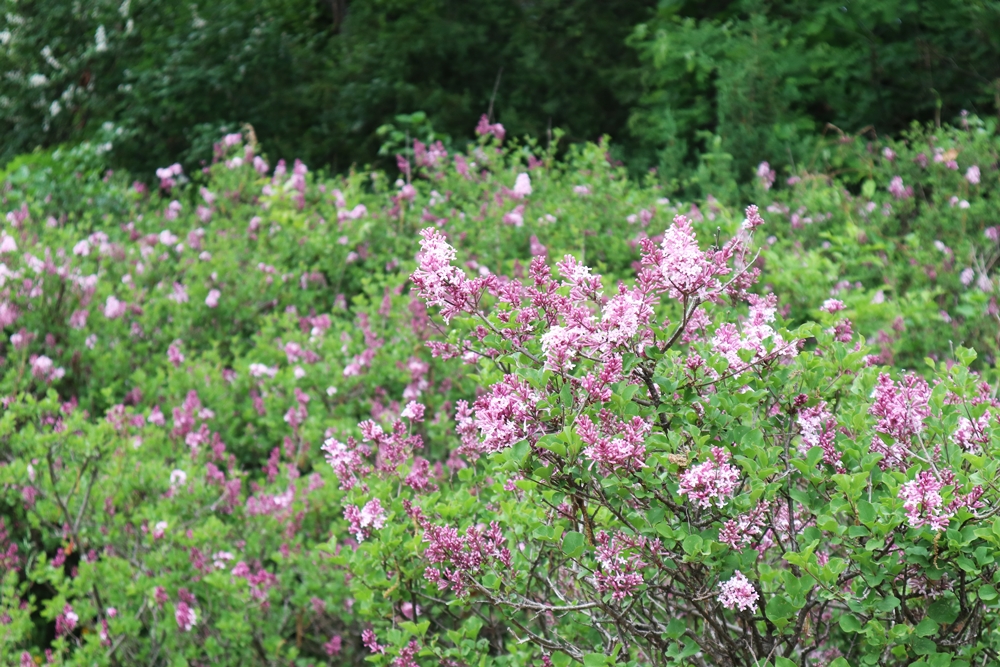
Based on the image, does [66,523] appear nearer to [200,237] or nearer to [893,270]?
[200,237]

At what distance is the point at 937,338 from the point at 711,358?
2387 millimetres

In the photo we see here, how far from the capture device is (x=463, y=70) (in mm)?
9289

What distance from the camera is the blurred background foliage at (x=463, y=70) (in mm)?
8070

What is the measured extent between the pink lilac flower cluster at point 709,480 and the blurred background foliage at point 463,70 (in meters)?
6.39

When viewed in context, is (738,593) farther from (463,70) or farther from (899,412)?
(463,70)

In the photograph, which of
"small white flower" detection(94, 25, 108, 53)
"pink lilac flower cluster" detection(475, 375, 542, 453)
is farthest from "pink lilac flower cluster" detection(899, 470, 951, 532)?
"small white flower" detection(94, 25, 108, 53)

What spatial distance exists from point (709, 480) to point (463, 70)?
26.8ft

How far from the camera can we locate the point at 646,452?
1739mm

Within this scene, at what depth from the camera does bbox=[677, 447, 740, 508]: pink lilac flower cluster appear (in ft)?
5.24

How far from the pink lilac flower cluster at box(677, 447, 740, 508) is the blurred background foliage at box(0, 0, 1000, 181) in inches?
252

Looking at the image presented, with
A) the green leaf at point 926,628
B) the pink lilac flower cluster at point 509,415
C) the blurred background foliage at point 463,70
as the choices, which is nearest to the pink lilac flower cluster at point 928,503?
the green leaf at point 926,628

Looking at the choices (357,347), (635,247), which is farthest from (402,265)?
(635,247)

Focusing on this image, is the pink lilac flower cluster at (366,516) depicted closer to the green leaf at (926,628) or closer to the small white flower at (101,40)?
the green leaf at (926,628)

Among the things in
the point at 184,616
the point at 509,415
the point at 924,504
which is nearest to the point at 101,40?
the point at 184,616
